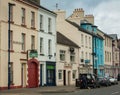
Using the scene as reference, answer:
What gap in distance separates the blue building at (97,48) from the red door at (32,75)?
2702 centimetres

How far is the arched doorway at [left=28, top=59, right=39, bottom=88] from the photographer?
50.8m

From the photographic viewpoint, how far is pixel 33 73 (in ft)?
171

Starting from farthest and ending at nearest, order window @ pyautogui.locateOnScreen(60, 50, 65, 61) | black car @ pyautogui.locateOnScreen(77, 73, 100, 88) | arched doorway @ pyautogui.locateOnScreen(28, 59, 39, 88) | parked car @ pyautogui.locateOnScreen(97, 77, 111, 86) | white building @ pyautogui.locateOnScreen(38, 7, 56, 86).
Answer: window @ pyautogui.locateOnScreen(60, 50, 65, 61), parked car @ pyautogui.locateOnScreen(97, 77, 111, 86), white building @ pyautogui.locateOnScreen(38, 7, 56, 86), black car @ pyautogui.locateOnScreen(77, 73, 100, 88), arched doorway @ pyautogui.locateOnScreen(28, 59, 39, 88)

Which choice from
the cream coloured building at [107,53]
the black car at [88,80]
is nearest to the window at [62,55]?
the black car at [88,80]

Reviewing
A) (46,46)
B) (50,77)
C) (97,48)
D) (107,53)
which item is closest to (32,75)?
(46,46)

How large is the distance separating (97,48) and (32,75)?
120ft

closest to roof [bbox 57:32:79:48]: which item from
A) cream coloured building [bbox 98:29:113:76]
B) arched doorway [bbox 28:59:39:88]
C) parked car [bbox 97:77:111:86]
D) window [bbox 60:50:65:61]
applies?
window [bbox 60:50:65:61]

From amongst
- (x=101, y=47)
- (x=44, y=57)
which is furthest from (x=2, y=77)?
(x=101, y=47)

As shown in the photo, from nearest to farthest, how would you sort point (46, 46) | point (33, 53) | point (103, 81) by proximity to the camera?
1. point (33, 53)
2. point (46, 46)
3. point (103, 81)

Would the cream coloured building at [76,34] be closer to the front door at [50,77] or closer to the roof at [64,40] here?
the roof at [64,40]

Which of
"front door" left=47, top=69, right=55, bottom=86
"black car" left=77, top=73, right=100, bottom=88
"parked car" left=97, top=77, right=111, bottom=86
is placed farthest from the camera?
"parked car" left=97, top=77, right=111, bottom=86

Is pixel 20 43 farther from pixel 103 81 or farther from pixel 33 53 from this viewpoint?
pixel 103 81

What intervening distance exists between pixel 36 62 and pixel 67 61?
512 inches

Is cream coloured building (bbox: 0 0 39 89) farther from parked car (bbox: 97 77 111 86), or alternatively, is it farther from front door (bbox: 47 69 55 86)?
parked car (bbox: 97 77 111 86)
